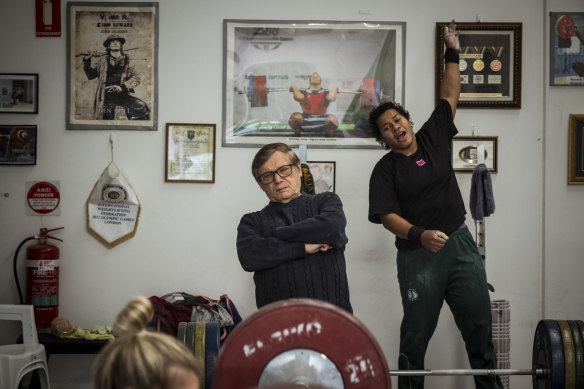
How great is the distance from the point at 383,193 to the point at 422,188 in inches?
8.2

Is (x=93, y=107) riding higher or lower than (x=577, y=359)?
higher

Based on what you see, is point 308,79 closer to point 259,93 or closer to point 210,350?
point 259,93

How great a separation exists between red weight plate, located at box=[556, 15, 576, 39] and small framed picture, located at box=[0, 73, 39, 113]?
3504mm

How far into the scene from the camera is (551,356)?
2475mm

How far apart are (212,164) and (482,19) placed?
2048mm

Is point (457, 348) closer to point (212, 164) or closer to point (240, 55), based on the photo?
point (212, 164)

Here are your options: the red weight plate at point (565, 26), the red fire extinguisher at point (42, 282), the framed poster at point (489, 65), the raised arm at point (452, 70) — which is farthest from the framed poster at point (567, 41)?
the red fire extinguisher at point (42, 282)

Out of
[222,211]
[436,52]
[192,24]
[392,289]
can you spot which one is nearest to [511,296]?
[392,289]

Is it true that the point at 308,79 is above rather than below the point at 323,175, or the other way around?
above

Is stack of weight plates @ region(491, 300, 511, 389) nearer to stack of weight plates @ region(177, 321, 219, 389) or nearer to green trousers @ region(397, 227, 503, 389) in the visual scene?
green trousers @ region(397, 227, 503, 389)

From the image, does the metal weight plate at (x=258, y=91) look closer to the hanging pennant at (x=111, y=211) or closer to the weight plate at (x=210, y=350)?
the hanging pennant at (x=111, y=211)

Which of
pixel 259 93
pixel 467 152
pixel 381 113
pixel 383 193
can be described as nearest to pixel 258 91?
pixel 259 93

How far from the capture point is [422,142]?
2.95 meters

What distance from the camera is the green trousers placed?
271cm
